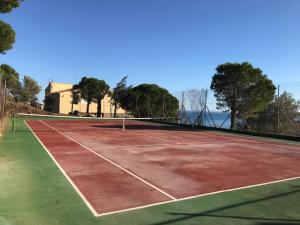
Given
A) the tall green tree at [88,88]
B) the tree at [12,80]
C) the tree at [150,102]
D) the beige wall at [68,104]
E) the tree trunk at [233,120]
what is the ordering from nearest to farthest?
the tree trunk at [233,120] → the tree at [150,102] → the tree at [12,80] → the tall green tree at [88,88] → the beige wall at [68,104]

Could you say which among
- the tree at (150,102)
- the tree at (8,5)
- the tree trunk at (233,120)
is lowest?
the tree trunk at (233,120)

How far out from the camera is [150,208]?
5859mm

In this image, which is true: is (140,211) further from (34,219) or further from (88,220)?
(34,219)

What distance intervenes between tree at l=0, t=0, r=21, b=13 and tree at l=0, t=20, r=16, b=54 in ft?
17.1

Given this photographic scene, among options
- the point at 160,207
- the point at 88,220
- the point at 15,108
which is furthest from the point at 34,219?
the point at 15,108

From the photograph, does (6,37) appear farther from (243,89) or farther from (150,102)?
(150,102)

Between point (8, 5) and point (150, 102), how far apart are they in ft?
100

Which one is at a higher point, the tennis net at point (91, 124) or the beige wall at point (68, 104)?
the beige wall at point (68, 104)

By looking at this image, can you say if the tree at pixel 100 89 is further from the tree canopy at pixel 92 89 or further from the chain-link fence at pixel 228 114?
the chain-link fence at pixel 228 114

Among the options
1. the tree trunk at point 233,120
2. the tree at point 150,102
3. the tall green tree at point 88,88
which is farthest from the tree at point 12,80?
the tree trunk at point 233,120

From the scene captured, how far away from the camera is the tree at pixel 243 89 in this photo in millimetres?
25281

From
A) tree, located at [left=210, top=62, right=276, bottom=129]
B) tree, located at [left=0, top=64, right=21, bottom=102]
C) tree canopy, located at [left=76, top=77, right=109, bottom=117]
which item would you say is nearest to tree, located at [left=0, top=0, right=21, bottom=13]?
tree, located at [left=210, top=62, right=276, bottom=129]

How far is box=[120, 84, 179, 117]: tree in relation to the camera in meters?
39.2

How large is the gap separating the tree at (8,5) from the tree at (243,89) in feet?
61.2
